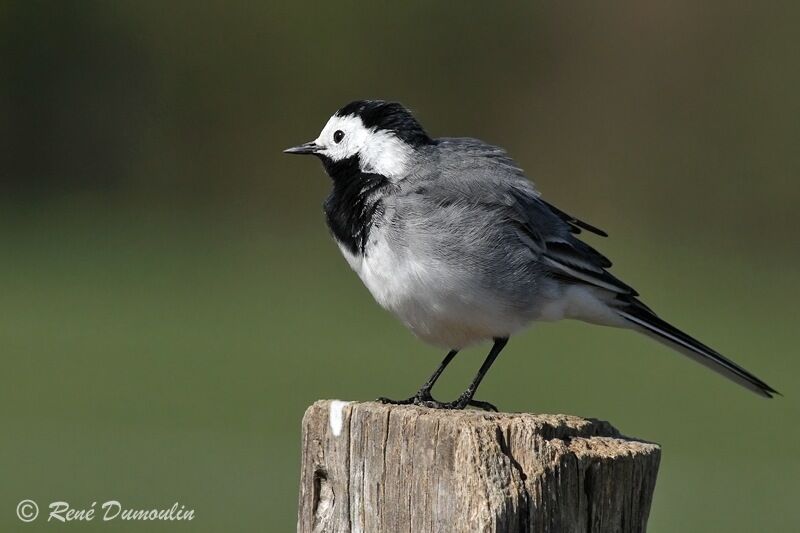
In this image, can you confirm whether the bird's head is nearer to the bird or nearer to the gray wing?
the bird

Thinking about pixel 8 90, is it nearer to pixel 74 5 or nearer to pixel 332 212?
pixel 74 5

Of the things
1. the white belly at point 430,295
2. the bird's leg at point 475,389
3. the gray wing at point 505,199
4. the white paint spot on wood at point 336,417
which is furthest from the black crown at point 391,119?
the white paint spot on wood at point 336,417

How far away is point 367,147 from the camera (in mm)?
6594

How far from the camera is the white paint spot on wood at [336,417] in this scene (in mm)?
4355

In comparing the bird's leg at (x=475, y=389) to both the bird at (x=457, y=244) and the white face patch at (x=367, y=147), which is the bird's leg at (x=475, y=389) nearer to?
the bird at (x=457, y=244)

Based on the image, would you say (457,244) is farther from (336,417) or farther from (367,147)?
(336,417)


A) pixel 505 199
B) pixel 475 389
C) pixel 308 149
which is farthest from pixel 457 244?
pixel 308 149

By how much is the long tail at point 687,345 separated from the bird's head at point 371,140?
1.35m

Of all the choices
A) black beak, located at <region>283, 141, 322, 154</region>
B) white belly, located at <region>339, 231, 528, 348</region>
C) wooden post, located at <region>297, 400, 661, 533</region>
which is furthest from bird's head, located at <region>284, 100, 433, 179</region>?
wooden post, located at <region>297, 400, 661, 533</region>

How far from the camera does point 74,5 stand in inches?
903

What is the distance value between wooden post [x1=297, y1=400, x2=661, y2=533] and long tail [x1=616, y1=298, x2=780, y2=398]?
7.76 feet

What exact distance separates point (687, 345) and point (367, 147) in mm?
1829

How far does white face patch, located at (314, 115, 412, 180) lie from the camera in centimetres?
646

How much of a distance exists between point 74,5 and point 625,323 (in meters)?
18.0
